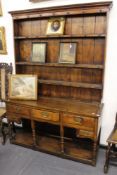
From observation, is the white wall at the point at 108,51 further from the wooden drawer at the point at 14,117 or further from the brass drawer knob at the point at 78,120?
the wooden drawer at the point at 14,117

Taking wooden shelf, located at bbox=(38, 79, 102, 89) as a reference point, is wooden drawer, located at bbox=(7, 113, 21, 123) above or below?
below

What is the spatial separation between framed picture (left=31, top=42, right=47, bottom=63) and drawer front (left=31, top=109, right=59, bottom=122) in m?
0.71

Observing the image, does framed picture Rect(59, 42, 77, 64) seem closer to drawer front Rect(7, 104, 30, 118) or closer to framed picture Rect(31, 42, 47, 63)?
framed picture Rect(31, 42, 47, 63)

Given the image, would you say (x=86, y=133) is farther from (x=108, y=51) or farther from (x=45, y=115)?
(x=108, y=51)

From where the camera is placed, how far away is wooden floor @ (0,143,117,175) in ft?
7.00

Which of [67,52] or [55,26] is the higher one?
[55,26]

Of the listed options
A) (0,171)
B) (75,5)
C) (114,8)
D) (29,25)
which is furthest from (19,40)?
(0,171)

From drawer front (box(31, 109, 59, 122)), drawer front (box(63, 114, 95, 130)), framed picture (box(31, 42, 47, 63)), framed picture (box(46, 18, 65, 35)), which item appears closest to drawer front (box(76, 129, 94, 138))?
drawer front (box(63, 114, 95, 130))

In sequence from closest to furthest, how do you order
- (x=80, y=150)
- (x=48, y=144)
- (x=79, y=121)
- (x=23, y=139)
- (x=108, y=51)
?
(x=79, y=121), (x=108, y=51), (x=80, y=150), (x=48, y=144), (x=23, y=139)

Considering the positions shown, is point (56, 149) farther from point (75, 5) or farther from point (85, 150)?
point (75, 5)

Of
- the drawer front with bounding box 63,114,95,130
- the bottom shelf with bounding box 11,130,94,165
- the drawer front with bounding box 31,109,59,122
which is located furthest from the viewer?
the bottom shelf with bounding box 11,130,94,165

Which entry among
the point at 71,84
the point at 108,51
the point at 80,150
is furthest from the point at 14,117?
the point at 108,51

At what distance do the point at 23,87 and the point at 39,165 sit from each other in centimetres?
106

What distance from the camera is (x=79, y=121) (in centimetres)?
208
